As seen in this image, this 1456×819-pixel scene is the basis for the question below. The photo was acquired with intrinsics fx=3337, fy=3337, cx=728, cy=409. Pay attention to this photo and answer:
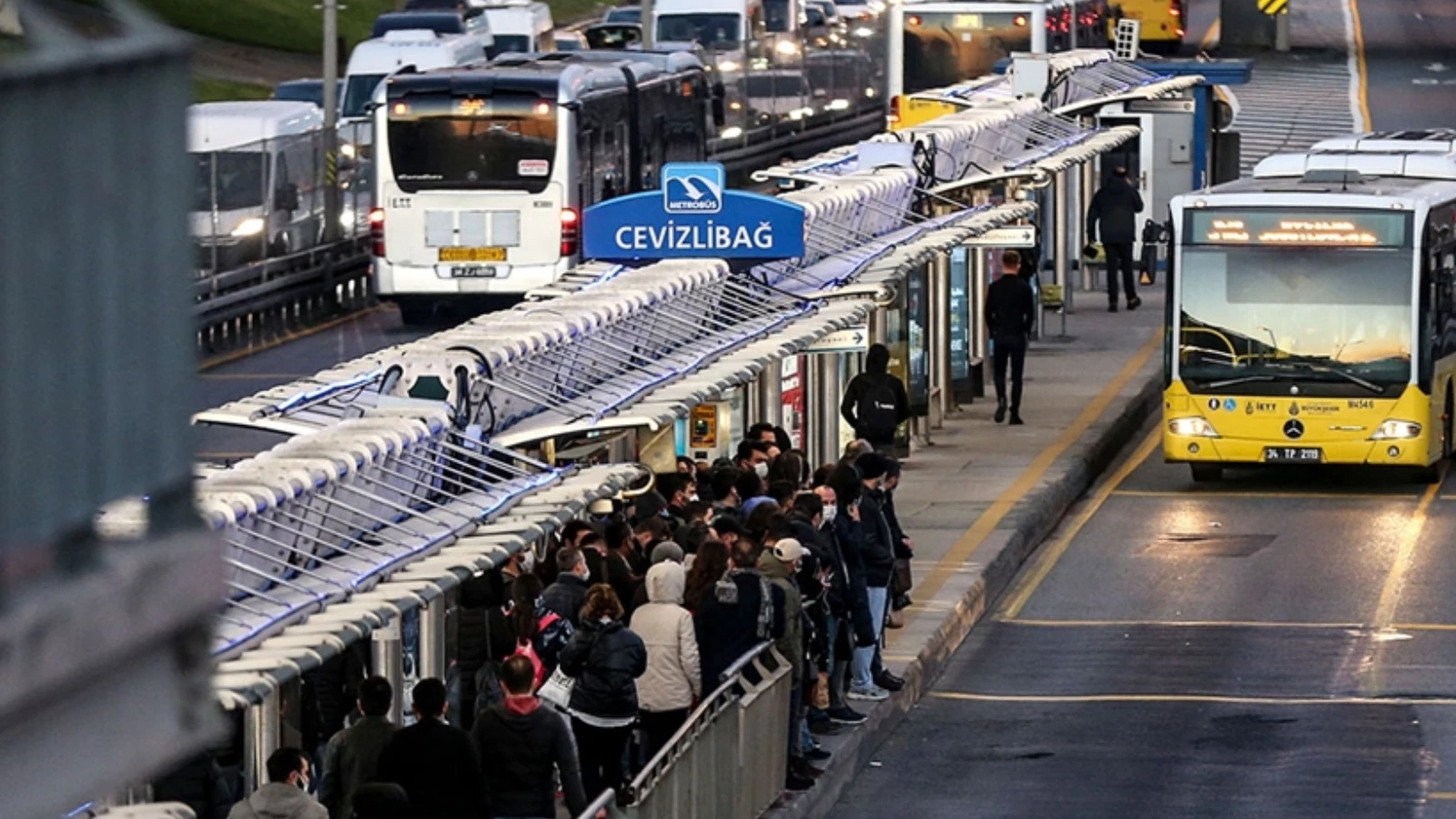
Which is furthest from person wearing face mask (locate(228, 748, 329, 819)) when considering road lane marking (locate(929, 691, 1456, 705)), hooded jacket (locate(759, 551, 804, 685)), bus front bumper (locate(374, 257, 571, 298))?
bus front bumper (locate(374, 257, 571, 298))

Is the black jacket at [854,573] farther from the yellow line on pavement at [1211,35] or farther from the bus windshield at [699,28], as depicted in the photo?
the yellow line on pavement at [1211,35]

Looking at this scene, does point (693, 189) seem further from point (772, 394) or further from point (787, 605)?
point (787, 605)

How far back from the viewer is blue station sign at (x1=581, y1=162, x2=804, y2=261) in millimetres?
22453

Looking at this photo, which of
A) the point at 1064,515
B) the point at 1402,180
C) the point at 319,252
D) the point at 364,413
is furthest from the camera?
the point at 319,252

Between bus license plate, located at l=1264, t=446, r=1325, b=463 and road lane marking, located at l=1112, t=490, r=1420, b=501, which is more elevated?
bus license plate, located at l=1264, t=446, r=1325, b=463

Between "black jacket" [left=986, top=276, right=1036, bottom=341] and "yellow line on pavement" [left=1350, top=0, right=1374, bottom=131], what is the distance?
96.7 feet

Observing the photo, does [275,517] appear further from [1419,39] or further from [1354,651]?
[1419,39]

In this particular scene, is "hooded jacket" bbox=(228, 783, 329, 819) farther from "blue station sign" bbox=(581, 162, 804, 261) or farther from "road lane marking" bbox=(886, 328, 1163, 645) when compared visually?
"blue station sign" bbox=(581, 162, 804, 261)

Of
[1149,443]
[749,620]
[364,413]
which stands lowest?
[1149,443]

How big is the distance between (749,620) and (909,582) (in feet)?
20.2

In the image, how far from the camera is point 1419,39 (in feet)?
253

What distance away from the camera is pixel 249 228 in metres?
36.4

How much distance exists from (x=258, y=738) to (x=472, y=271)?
79.7 ft

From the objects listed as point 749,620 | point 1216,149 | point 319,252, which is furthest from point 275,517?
point 1216,149
